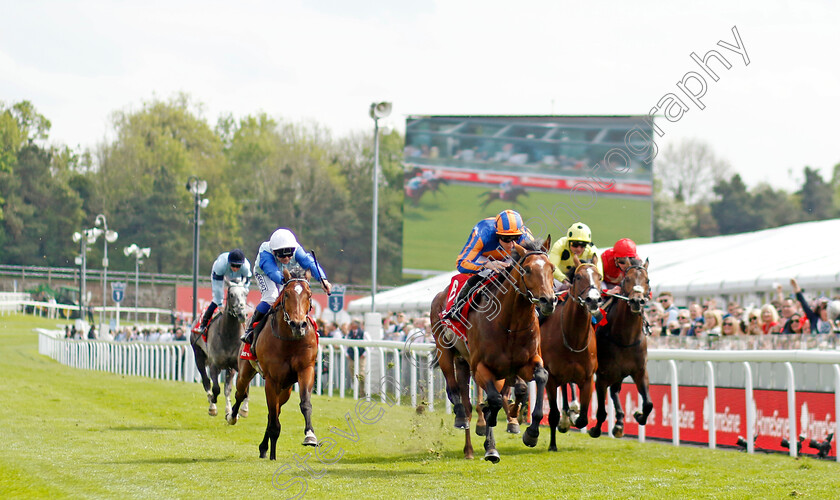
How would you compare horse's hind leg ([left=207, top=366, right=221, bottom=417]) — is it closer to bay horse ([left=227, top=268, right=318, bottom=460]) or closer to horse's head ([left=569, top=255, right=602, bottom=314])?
bay horse ([left=227, top=268, right=318, bottom=460])

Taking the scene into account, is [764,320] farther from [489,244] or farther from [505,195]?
[505,195]

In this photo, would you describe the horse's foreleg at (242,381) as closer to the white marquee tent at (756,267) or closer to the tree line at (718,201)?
the white marquee tent at (756,267)

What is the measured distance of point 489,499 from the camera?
7.15 meters

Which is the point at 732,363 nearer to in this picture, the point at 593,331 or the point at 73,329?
the point at 593,331

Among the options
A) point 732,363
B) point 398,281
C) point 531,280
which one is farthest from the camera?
point 398,281

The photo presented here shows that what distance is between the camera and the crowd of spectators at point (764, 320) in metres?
11.7

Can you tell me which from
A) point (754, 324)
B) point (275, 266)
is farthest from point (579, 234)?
point (754, 324)

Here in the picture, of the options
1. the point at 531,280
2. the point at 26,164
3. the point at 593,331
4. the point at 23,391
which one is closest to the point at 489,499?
the point at 531,280

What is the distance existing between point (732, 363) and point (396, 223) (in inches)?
2275

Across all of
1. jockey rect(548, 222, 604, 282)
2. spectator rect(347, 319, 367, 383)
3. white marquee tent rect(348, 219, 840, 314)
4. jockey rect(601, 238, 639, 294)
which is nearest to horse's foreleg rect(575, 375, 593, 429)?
jockey rect(601, 238, 639, 294)

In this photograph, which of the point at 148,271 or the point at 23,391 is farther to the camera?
the point at 148,271

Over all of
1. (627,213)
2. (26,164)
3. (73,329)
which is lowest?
(73,329)

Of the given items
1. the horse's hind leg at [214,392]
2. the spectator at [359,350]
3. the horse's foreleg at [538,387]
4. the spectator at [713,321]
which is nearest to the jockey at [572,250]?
the horse's foreleg at [538,387]

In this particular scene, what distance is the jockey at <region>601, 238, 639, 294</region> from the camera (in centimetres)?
906
